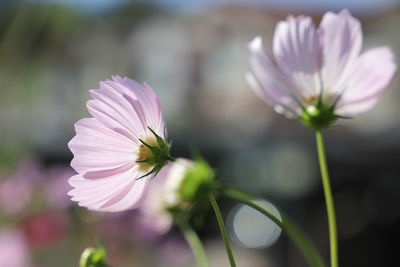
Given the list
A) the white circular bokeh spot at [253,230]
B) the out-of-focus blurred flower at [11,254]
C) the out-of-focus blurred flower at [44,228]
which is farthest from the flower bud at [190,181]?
the white circular bokeh spot at [253,230]

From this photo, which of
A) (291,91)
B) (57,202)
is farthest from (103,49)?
(291,91)

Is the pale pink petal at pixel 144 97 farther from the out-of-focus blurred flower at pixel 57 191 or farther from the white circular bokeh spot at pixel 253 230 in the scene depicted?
the white circular bokeh spot at pixel 253 230

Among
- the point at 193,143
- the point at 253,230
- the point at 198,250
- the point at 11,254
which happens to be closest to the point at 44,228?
the point at 11,254

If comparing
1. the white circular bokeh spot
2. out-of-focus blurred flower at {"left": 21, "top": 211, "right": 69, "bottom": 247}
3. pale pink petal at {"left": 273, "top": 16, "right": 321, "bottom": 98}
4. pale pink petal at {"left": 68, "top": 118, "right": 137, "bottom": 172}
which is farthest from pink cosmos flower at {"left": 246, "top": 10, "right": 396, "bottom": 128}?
the white circular bokeh spot

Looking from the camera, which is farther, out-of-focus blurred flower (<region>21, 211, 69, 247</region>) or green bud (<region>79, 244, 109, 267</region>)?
out-of-focus blurred flower (<region>21, 211, 69, 247</region>)

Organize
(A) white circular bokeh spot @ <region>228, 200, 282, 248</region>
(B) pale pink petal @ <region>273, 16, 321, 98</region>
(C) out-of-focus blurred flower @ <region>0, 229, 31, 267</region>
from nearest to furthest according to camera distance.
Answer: (B) pale pink petal @ <region>273, 16, 321, 98</region>, (C) out-of-focus blurred flower @ <region>0, 229, 31, 267</region>, (A) white circular bokeh spot @ <region>228, 200, 282, 248</region>

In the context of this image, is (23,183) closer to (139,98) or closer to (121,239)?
(121,239)

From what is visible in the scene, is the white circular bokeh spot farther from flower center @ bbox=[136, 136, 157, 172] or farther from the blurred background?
flower center @ bbox=[136, 136, 157, 172]

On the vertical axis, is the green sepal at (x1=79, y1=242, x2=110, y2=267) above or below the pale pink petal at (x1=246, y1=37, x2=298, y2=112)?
below
